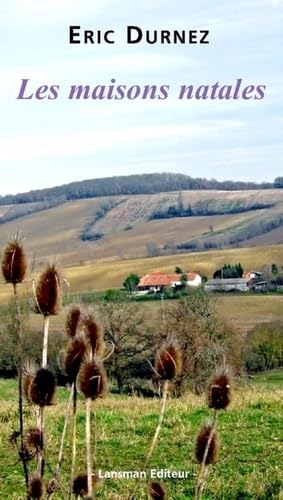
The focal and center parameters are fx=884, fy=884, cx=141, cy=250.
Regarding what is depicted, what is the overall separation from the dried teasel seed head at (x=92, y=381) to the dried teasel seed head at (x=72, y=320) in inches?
10.6

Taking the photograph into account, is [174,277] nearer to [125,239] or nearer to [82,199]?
[125,239]

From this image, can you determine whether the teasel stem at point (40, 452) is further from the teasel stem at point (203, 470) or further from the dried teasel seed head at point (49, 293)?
the teasel stem at point (203, 470)

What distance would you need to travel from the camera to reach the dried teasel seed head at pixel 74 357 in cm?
238

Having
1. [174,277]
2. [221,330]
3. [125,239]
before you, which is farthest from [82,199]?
[221,330]

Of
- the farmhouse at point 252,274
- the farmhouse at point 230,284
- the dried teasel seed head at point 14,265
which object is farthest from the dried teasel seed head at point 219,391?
the farmhouse at point 252,274

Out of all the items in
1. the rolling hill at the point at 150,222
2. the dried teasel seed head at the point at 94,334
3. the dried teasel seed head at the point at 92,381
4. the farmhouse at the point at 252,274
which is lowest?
the dried teasel seed head at the point at 92,381

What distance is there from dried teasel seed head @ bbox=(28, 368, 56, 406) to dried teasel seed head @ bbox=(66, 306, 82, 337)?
0.18m

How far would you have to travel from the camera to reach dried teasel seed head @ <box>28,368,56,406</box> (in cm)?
242

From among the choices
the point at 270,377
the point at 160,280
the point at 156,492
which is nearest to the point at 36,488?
the point at 156,492

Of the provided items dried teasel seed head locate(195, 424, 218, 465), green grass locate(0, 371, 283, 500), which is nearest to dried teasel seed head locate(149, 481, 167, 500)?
dried teasel seed head locate(195, 424, 218, 465)

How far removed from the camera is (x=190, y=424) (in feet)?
33.9

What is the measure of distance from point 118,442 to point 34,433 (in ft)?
23.5

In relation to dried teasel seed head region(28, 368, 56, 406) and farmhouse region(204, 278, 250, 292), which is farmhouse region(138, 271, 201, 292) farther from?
dried teasel seed head region(28, 368, 56, 406)

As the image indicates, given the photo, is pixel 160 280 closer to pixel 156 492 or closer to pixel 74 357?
pixel 156 492
